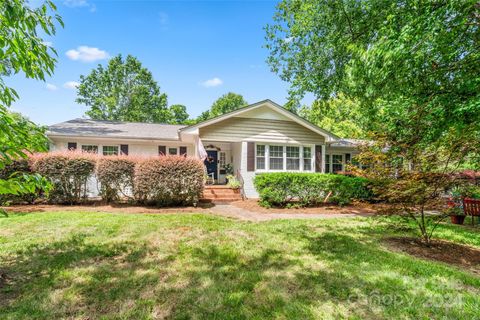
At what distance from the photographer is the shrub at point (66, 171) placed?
884 centimetres

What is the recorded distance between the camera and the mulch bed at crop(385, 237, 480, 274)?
4406 millimetres

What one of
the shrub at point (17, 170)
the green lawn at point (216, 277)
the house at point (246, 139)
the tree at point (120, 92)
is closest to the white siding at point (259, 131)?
the house at point (246, 139)

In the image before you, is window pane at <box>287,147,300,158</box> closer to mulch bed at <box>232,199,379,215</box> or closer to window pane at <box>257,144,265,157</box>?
window pane at <box>257,144,265,157</box>

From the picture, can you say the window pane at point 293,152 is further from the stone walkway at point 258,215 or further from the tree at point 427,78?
the tree at point 427,78

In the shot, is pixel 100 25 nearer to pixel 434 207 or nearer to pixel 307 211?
pixel 307 211

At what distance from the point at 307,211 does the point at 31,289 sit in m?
8.52

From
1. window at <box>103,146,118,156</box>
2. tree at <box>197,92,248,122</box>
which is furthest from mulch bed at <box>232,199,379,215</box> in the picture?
tree at <box>197,92,248,122</box>

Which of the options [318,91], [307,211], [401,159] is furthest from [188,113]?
[401,159]

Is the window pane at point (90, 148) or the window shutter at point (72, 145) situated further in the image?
the window pane at point (90, 148)

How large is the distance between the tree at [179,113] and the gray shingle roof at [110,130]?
87.6ft

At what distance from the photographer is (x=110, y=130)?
14750 millimetres

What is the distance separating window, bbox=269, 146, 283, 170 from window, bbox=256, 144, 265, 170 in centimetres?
46

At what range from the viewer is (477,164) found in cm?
544

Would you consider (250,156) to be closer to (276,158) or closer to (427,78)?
(276,158)
